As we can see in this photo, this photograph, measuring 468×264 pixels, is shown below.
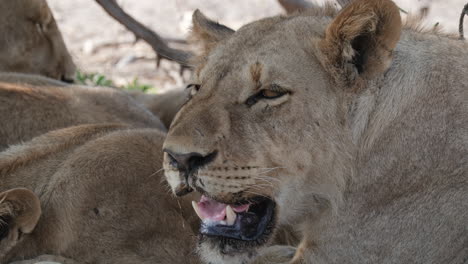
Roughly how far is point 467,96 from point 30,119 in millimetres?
2655

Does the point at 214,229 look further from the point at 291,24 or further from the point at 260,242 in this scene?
the point at 291,24

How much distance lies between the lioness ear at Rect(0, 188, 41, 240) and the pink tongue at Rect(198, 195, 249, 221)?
773 millimetres

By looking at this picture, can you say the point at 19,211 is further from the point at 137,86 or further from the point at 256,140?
the point at 137,86

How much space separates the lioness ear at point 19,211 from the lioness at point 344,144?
774mm

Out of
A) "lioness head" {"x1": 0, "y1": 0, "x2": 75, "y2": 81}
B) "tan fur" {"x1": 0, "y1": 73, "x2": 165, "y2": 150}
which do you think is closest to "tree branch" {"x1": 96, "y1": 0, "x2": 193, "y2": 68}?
"lioness head" {"x1": 0, "y1": 0, "x2": 75, "y2": 81}

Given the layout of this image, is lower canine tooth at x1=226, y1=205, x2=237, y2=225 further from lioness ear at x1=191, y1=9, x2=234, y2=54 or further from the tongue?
lioness ear at x1=191, y1=9, x2=234, y2=54

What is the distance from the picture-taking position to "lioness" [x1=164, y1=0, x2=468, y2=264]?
3.01m

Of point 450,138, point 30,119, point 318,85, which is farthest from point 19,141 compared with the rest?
point 450,138

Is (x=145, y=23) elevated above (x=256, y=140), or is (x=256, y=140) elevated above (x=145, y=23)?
(x=256, y=140)

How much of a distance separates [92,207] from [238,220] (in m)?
0.88

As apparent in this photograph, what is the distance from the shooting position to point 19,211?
3545 mm

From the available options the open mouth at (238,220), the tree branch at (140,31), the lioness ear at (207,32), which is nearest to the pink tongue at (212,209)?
the open mouth at (238,220)

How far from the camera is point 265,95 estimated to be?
120 inches

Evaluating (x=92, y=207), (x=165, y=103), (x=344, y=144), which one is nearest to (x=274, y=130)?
(x=344, y=144)
